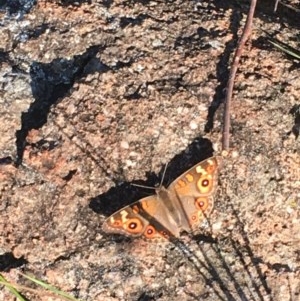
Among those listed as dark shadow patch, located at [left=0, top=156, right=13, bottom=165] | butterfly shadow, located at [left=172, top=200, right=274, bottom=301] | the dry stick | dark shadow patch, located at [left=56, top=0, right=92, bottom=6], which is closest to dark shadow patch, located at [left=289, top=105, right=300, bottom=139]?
the dry stick

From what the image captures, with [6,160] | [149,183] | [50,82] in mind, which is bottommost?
[149,183]

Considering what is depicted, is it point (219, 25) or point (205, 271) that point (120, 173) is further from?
point (219, 25)

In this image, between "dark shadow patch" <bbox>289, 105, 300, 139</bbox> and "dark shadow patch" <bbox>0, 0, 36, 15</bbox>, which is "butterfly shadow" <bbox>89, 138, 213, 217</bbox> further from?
"dark shadow patch" <bbox>0, 0, 36, 15</bbox>

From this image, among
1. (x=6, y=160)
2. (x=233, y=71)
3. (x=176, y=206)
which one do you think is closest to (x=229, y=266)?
(x=176, y=206)

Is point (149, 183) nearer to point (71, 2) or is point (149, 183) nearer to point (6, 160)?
point (6, 160)

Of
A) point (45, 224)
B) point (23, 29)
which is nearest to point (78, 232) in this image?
point (45, 224)
